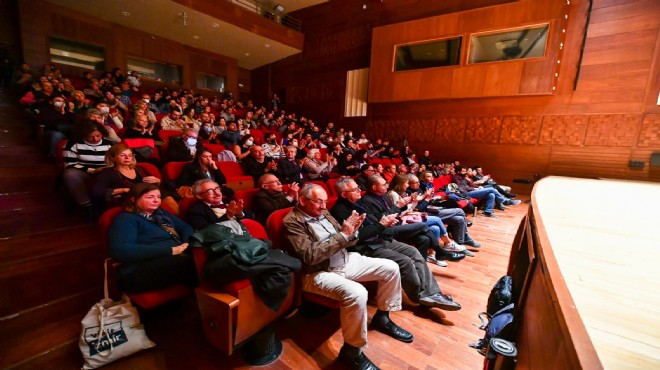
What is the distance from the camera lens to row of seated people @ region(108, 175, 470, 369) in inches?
34.9

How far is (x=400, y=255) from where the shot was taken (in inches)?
47.5

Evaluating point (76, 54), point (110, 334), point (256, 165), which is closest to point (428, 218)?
point (256, 165)

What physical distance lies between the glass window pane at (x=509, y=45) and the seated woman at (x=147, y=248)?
464 cm

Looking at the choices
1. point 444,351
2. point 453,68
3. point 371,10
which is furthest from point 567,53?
point 444,351

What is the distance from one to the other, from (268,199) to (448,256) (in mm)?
1172

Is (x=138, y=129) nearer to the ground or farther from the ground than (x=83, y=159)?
farther from the ground

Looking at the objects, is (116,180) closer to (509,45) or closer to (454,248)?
(454,248)

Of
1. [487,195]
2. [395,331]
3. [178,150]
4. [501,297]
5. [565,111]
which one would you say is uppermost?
[565,111]

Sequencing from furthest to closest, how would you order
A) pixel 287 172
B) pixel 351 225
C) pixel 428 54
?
pixel 428 54 → pixel 287 172 → pixel 351 225

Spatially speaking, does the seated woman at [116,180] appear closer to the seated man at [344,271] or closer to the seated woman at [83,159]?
the seated woman at [83,159]

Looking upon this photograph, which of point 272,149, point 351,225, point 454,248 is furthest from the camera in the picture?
point 272,149

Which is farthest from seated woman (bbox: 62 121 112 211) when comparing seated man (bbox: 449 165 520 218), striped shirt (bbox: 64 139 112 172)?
seated man (bbox: 449 165 520 218)

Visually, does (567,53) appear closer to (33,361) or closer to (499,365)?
(499,365)

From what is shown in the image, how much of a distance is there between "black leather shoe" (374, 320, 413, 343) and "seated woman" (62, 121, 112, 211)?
1.58 m
